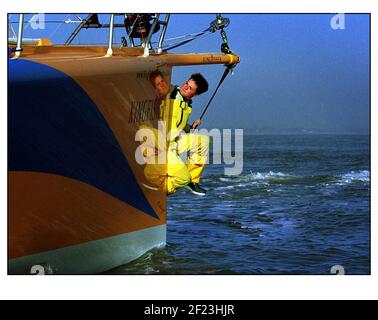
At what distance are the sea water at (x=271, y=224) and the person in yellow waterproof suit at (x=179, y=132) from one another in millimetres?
936

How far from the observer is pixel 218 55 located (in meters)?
10.0

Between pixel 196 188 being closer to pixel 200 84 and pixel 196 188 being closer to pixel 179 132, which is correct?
pixel 179 132

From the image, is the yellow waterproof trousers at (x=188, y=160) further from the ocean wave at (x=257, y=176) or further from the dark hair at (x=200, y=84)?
Answer: the ocean wave at (x=257, y=176)

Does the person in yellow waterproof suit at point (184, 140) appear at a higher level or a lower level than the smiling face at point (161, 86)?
lower

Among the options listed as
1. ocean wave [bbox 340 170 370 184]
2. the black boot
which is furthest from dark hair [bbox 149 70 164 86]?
ocean wave [bbox 340 170 370 184]

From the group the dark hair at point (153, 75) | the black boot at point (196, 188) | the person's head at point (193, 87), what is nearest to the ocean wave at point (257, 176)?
the black boot at point (196, 188)

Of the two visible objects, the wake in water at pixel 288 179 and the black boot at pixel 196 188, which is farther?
the wake in water at pixel 288 179

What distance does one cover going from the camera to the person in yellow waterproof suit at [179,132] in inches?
334

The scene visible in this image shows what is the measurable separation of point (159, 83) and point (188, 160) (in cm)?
95

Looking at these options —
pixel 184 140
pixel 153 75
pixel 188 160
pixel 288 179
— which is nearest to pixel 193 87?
pixel 153 75

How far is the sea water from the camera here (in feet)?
29.4

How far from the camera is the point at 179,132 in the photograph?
855cm
